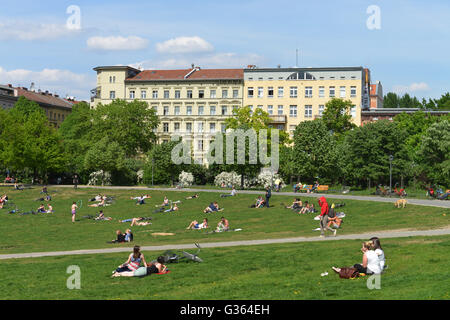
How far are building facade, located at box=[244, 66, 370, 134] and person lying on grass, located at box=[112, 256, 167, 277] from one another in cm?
7875

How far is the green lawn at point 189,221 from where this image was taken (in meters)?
27.7

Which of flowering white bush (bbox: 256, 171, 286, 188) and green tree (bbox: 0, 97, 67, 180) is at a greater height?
green tree (bbox: 0, 97, 67, 180)

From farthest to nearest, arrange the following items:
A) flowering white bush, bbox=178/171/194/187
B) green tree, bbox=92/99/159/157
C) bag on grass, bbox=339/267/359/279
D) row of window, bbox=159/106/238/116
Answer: row of window, bbox=159/106/238/116
green tree, bbox=92/99/159/157
flowering white bush, bbox=178/171/194/187
bag on grass, bbox=339/267/359/279

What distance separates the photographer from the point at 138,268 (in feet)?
57.7

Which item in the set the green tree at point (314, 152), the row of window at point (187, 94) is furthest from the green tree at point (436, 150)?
the row of window at point (187, 94)

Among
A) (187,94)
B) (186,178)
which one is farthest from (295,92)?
(186,178)

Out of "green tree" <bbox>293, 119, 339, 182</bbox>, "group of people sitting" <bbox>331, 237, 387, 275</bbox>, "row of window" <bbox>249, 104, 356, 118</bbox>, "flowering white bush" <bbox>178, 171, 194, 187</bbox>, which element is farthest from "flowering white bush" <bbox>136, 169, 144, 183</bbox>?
"group of people sitting" <bbox>331, 237, 387, 275</bbox>

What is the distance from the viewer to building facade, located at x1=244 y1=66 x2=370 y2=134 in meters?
94.8

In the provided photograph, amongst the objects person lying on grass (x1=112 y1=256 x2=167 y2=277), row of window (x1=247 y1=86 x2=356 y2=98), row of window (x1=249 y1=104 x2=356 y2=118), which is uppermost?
row of window (x1=247 y1=86 x2=356 y2=98)

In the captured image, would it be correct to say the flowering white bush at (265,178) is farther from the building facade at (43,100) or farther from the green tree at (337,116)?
the building facade at (43,100)

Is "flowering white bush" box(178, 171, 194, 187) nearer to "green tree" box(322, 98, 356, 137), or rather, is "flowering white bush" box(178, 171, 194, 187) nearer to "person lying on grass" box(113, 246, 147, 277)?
"green tree" box(322, 98, 356, 137)

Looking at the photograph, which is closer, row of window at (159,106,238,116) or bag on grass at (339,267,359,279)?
bag on grass at (339,267,359,279)
